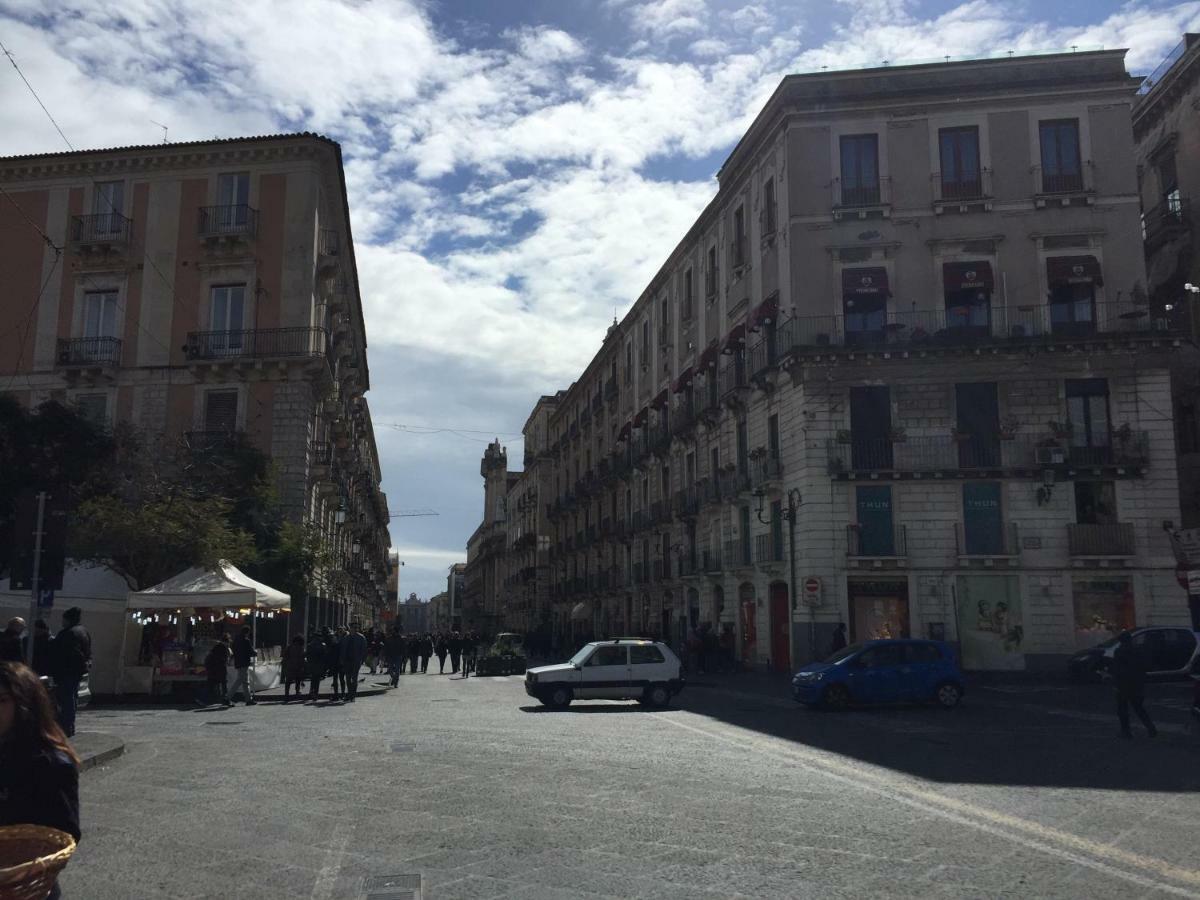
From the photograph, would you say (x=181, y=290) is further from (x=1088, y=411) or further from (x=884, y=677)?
(x=1088, y=411)

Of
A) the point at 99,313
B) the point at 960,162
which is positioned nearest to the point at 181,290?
the point at 99,313

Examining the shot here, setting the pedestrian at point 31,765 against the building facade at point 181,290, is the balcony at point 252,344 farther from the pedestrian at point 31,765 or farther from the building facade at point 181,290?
the pedestrian at point 31,765

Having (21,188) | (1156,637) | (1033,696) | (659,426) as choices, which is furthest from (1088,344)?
(21,188)

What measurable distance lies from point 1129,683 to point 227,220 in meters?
30.3

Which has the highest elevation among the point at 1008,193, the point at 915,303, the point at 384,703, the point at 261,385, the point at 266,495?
the point at 1008,193

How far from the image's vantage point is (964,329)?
108ft

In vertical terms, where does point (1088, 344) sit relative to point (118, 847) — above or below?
above

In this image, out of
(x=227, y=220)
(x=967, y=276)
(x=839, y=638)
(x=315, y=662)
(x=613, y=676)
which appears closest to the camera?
(x=613, y=676)

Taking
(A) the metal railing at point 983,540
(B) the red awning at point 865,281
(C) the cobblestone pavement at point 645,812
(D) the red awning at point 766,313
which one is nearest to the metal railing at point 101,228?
(D) the red awning at point 766,313

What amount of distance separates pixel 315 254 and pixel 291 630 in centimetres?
1234

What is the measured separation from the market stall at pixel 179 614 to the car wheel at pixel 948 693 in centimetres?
1451

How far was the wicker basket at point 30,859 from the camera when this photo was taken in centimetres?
342

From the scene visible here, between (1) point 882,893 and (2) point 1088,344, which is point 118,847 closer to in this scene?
(1) point 882,893

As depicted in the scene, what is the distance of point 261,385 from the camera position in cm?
3488
